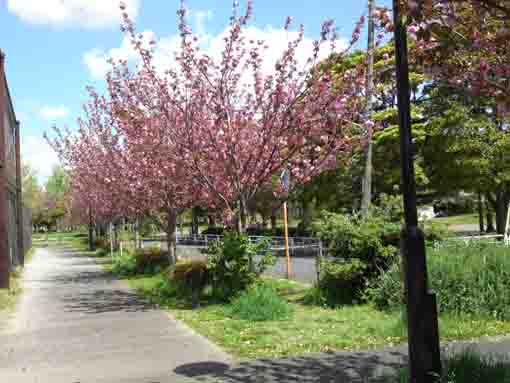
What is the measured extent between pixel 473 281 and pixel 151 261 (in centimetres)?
1390

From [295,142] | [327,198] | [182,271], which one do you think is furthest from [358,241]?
[327,198]

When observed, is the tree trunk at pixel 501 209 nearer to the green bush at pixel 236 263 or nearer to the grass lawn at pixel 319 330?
the green bush at pixel 236 263

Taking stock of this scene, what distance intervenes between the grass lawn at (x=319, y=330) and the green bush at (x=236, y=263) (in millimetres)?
821

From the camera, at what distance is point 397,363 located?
669cm

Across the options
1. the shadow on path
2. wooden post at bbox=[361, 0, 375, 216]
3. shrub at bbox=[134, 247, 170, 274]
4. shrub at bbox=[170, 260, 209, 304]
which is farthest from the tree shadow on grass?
shrub at bbox=[134, 247, 170, 274]

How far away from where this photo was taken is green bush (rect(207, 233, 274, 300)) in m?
11.3

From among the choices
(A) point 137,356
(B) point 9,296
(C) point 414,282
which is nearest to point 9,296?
(B) point 9,296

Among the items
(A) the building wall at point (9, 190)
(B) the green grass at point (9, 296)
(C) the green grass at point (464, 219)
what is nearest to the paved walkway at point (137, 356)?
(B) the green grass at point (9, 296)

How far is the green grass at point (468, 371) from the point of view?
5.25 meters

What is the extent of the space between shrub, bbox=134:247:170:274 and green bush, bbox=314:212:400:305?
10093mm

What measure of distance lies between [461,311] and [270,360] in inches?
127

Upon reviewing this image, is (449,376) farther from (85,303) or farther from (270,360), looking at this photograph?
(85,303)

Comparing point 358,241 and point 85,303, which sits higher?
point 358,241

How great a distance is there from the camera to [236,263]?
37.0ft
